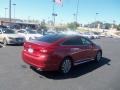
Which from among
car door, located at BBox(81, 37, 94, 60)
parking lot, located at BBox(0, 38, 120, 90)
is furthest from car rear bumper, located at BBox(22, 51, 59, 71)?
car door, located at BBox(81, 37, 94, 60)

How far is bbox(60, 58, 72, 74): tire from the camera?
7709 millimetres

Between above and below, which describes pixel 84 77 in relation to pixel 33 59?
below

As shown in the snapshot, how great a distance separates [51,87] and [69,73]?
197 cm

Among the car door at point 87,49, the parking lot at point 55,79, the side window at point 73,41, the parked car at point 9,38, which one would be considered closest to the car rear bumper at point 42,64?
the parking lot at point 55,79

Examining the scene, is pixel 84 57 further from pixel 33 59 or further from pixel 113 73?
pixel 33 59

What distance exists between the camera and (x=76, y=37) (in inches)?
344

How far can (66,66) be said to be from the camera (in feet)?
26.0

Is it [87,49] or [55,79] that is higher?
[87,49]

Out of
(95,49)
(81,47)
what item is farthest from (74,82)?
(95,49)

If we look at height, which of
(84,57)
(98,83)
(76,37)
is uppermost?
(76,37)

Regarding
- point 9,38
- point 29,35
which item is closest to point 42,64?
point 9,38

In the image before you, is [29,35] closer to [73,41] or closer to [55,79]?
[73,41]

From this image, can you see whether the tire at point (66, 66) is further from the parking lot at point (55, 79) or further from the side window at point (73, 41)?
the side window at point (73, 41)

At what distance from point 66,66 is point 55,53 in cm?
99
